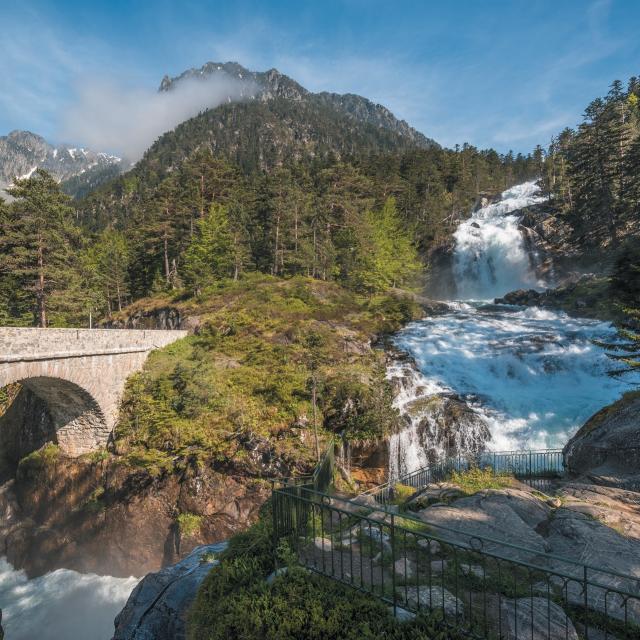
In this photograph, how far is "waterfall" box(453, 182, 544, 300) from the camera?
160ft

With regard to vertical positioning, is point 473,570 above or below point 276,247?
below

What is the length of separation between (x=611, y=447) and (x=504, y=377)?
33.3 feet

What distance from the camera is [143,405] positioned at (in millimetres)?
20688

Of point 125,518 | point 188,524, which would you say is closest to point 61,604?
point 125,518

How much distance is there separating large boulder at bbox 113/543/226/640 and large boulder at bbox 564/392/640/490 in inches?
457

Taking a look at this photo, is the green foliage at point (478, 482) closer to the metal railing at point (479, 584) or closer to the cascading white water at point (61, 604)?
the metal railing at point (479, 584)

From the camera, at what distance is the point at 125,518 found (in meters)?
16.8

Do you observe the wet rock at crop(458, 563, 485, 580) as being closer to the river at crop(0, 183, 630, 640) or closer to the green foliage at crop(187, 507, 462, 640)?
the green foliage at crop(187, 507, 462, 640)

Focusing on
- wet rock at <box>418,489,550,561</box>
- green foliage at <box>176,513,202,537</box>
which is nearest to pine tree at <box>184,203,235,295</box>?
green foliage at <box>176,513,202,537</box>

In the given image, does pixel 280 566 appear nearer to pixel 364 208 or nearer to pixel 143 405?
pixel 143 405

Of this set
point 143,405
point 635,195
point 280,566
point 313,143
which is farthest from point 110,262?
point 313,143

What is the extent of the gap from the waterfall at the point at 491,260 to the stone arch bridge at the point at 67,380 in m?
39.6

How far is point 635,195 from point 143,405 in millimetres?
46364

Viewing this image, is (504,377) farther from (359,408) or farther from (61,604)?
(61,604)
